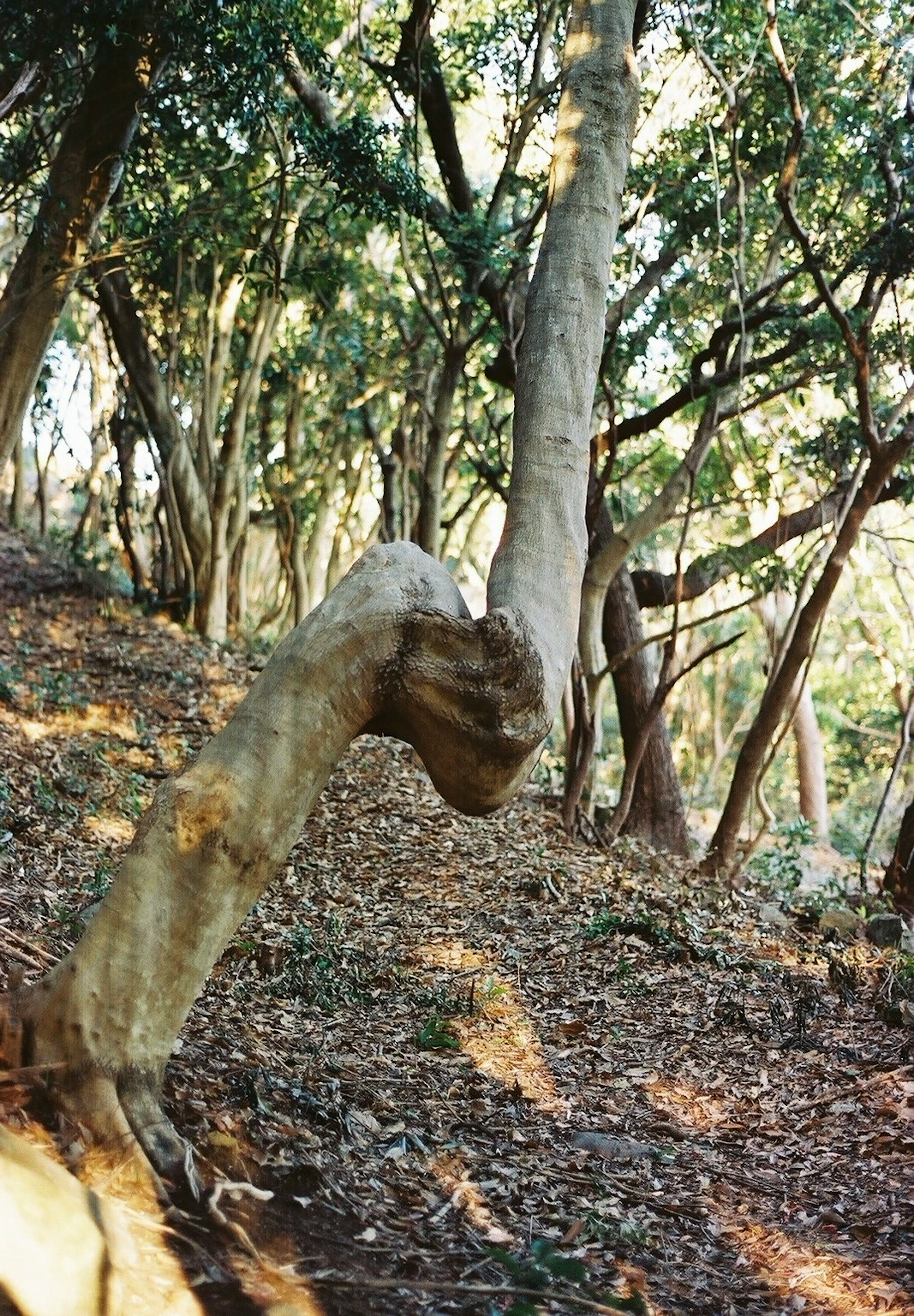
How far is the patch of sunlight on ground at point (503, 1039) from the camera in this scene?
510 centimetres

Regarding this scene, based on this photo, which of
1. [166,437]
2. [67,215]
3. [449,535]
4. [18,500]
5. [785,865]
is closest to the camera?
[67,215]

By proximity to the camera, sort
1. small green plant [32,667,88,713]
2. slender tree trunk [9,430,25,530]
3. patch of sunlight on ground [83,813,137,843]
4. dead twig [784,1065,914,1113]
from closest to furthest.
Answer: dead twig [784,1065,914,1113] → patch of sunlight on ground [83,813,137,843] → small green plant [32,667,88,713] → slender tree trunk [9,430,25,530]

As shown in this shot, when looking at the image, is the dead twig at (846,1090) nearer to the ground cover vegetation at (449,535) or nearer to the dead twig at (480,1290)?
the ground cover vegetation at (449,535)

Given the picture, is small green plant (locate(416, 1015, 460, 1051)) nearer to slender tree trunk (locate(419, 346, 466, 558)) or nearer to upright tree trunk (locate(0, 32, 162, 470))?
upright tree trunk (locate(0, 32, 162, 470))

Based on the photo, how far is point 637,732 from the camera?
10961mm

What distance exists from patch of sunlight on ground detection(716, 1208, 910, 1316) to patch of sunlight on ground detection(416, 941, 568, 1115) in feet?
3.64

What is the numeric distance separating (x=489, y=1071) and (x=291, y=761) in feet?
7.77

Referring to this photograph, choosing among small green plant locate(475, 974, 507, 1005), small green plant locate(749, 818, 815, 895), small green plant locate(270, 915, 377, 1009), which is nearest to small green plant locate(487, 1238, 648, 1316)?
small green plant locate(270, 915, 377, 1009)

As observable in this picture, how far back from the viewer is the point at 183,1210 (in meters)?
3.17

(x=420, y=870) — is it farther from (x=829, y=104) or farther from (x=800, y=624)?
(x=829, y=104)

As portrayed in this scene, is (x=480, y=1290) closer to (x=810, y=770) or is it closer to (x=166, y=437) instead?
(x=166, y=437)

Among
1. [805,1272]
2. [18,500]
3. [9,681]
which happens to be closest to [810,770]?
[9,681]

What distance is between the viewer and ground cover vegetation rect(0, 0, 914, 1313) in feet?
11.7

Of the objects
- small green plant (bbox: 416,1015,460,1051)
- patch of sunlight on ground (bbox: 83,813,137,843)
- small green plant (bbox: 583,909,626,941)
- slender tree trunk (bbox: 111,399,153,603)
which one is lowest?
small green plant (bbox: 416,1015,460,1051)
